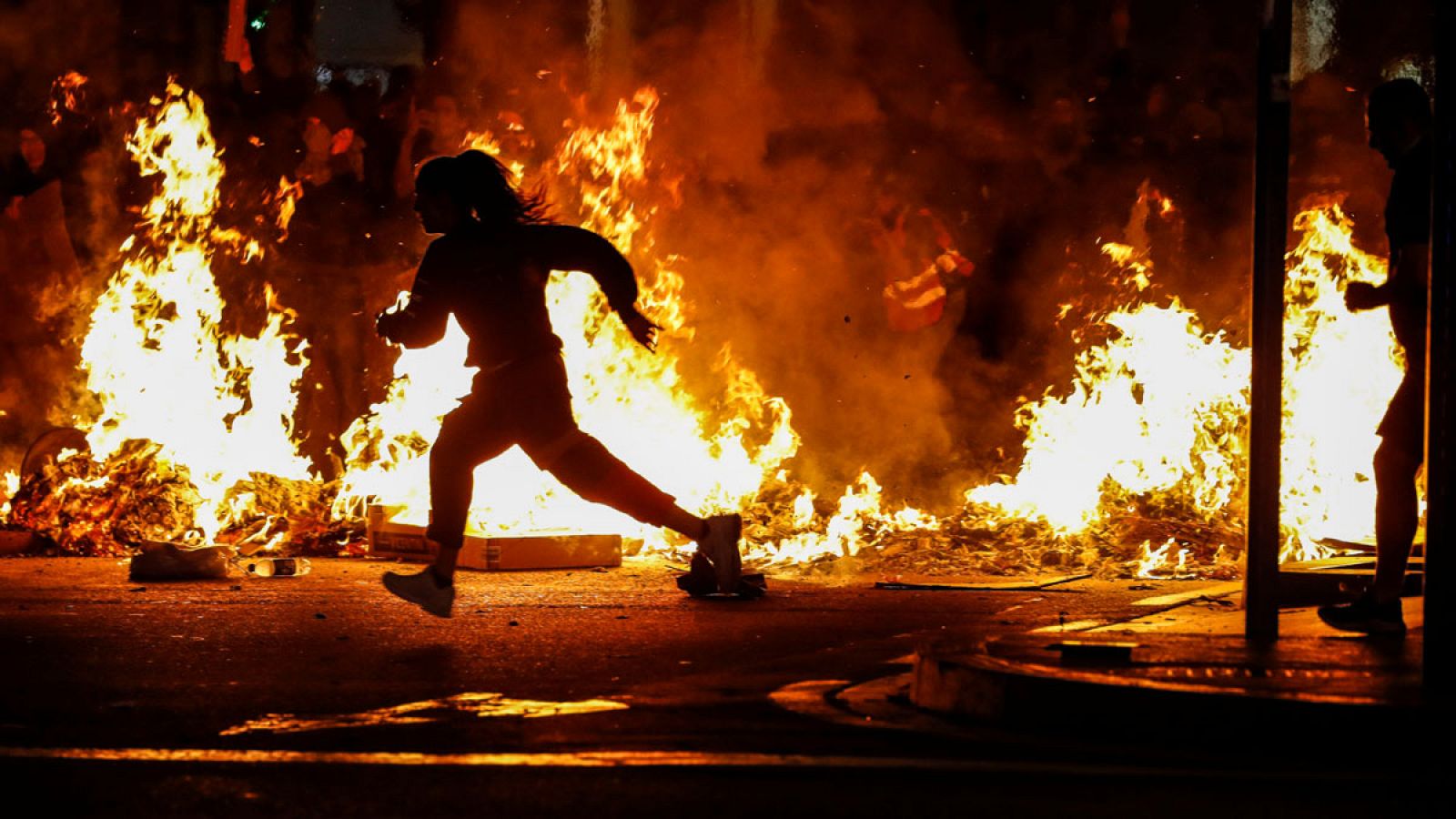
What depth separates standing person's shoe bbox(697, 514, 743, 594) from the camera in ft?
25.1

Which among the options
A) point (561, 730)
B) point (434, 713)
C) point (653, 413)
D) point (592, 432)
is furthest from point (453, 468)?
point (653, 413)

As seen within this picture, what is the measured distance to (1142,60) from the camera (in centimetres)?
1245

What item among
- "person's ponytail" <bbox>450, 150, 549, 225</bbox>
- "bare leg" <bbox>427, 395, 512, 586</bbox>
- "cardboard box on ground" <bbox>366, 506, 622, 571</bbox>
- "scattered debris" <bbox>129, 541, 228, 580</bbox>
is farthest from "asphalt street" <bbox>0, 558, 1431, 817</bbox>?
"cardboard box on ground" <bbox>366, 506, 622, 571</bbox>

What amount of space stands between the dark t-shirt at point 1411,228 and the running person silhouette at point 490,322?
2594 millimetres

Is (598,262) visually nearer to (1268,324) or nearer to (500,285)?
(500,285)

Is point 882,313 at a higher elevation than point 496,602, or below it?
higher

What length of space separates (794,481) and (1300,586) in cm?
495

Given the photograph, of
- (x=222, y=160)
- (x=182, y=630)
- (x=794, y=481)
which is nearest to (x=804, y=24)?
(x=794, y=481)

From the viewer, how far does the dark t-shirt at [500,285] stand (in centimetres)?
691

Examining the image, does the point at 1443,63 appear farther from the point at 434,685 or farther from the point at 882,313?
the point at 882,313

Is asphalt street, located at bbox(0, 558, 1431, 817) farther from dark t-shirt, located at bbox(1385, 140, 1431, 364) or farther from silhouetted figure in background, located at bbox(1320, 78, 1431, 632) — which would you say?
dark t-shirt, located at bbox(1385, 140, 1431, 364)

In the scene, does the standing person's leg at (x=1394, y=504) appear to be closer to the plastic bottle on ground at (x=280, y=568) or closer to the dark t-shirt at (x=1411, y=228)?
the dark t-shirt at (x=1411, y=228)

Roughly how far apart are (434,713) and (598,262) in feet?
8.70

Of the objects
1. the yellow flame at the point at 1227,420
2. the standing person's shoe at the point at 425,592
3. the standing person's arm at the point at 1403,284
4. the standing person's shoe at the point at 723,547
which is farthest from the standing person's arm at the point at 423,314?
the yellow flame at the point at 1227,420
